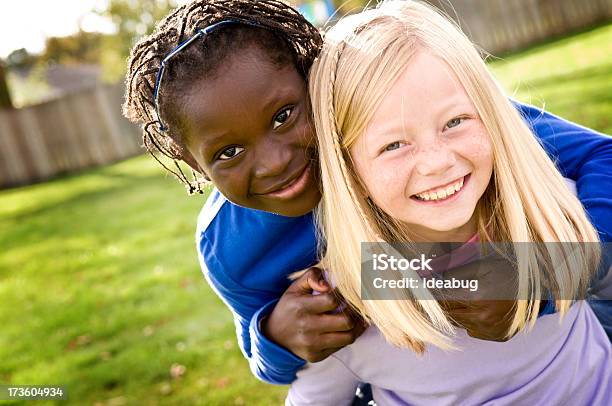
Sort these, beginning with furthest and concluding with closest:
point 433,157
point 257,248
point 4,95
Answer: point 4,95
point 257,248
point 433,157

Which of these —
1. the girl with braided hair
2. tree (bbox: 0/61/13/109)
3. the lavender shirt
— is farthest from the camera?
tree (bbox: 0/61/13/109)

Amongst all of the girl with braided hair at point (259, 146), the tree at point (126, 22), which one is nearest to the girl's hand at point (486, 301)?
the girl with braided hair at point (259, 146)

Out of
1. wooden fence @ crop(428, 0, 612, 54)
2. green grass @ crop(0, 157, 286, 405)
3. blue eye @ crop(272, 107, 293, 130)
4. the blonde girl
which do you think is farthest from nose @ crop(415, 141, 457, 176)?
wooden fence @ crop(428, 0, 612, 54)

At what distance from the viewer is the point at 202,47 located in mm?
1865

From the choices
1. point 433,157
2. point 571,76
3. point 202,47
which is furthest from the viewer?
point 571,76

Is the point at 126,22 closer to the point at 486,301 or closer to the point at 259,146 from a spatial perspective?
the point at 259,146

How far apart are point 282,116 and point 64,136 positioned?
569 inches

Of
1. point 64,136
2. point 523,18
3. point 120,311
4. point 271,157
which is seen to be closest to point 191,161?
point 271,157

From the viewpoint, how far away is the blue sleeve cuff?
2078mm

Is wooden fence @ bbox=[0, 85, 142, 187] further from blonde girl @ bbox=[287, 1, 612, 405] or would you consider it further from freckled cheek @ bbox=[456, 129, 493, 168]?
freckled cheek @ bbox=[456, 129, 493, 168]

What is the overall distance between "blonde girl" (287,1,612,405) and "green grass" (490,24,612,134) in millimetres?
2475

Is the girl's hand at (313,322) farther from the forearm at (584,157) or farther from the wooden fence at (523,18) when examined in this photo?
the wooden fence at (523,18)

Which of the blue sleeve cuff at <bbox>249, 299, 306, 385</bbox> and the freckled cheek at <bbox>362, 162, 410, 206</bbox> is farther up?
the freckled cheek at <bbox>362, 162, 410, 206</bbox>

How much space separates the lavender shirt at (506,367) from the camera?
195cm
